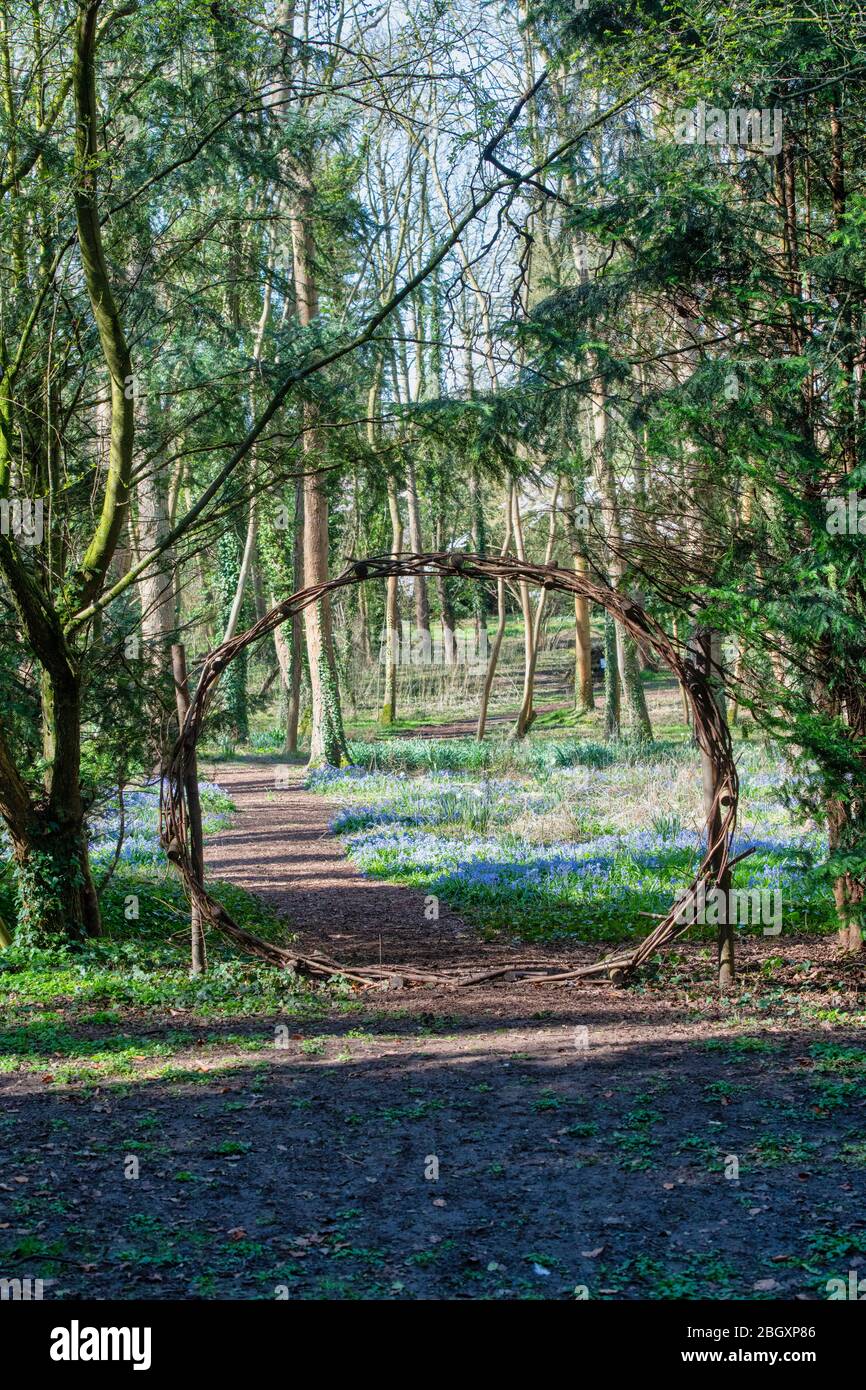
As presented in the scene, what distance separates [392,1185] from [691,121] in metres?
7.10

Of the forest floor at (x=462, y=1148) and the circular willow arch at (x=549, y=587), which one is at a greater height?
the circular willow arch at (x=549, y=587)

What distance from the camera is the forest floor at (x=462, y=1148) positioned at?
3.62 m

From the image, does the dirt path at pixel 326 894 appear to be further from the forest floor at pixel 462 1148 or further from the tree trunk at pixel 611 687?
the tree trunk at pixel 611 687

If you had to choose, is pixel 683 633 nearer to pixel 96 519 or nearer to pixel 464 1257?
pixel 96 519

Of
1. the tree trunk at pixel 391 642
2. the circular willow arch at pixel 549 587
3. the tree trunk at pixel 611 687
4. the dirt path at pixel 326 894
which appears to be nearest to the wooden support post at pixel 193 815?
the circular willow arch at pixel 549 587

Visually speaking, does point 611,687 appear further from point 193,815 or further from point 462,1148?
point 462,1148

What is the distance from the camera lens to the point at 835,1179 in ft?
13.9

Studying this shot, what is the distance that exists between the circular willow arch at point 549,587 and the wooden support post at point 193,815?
0.13 ft

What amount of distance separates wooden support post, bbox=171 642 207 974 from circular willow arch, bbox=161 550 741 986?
0.04 meters

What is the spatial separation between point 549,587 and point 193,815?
110 inches

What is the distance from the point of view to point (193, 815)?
294 inches

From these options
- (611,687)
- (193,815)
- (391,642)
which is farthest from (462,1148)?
(391,642)
